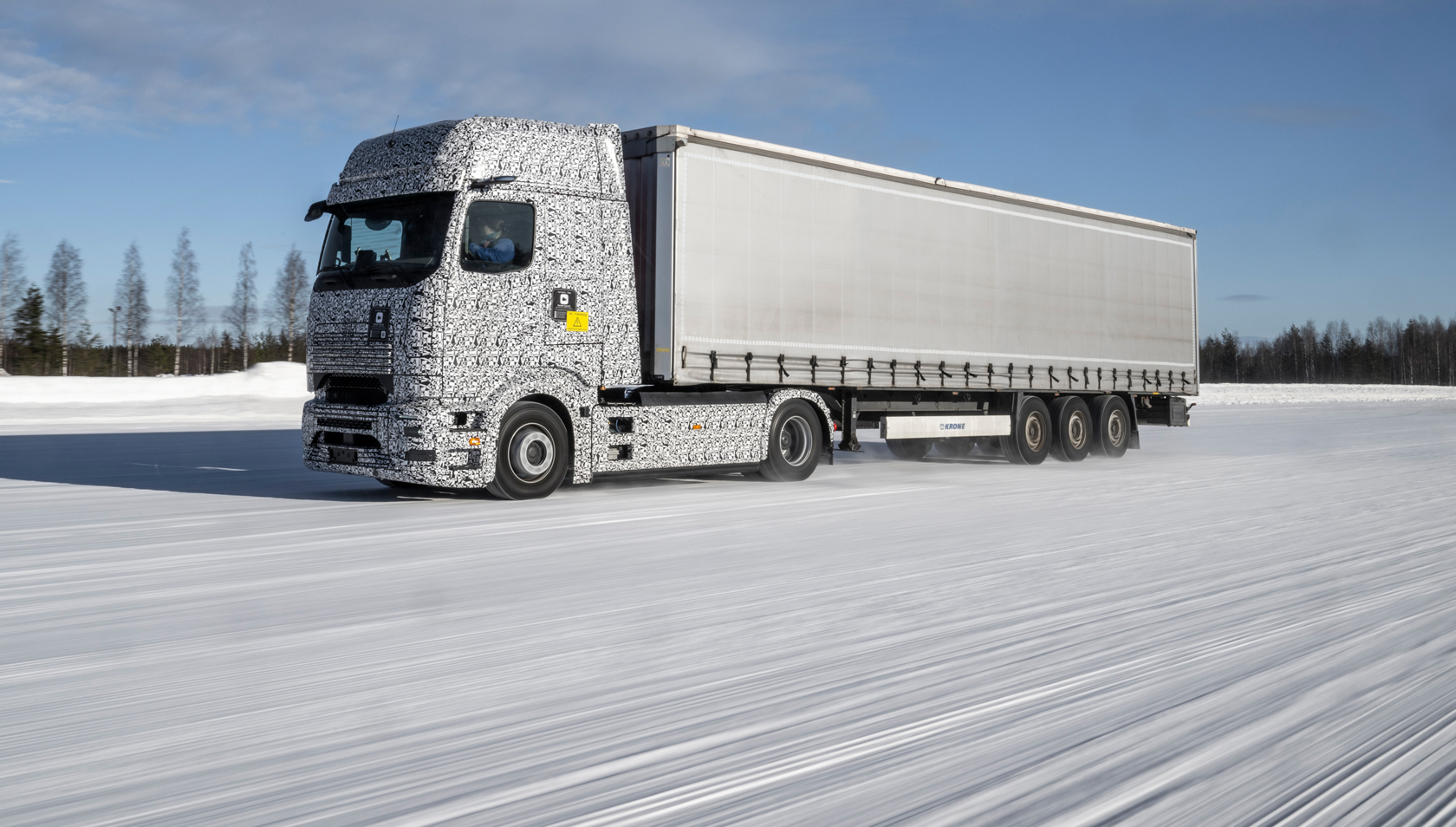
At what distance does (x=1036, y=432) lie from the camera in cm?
1822

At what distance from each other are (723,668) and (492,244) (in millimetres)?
7247

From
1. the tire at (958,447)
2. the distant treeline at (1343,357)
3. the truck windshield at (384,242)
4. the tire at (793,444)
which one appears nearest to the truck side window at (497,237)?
the truck windshield at (384,242)

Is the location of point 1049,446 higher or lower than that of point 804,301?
lower

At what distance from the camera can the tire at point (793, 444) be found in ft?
46.5

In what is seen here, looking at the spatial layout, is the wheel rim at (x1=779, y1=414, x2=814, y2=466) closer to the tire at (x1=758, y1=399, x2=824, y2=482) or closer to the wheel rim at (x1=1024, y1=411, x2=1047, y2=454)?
the tire at (x1=758, y1=399, x2=824, y2=482)

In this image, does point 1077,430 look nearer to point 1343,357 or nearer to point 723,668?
point 723,668

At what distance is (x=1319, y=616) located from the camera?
5988 mm

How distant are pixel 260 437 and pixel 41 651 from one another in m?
19.7

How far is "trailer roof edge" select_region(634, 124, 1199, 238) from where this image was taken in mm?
12703

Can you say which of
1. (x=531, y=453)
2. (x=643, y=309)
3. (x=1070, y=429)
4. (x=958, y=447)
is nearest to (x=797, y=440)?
(x=643, y=309)

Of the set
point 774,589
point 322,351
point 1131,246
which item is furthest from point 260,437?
point 774,589

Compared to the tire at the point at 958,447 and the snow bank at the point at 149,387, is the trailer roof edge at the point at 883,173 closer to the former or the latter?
the tire at the point at 958,447

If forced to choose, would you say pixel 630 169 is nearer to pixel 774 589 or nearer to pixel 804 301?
pixel 804 301

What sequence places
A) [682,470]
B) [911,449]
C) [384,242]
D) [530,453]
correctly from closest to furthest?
[384,242], [530,453], [682,470], [911,449]
